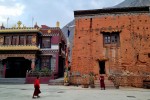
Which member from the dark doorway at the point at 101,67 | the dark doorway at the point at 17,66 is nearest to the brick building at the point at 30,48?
the dark doorway at the point at 17,66

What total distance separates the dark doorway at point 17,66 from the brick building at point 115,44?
11.1 metres

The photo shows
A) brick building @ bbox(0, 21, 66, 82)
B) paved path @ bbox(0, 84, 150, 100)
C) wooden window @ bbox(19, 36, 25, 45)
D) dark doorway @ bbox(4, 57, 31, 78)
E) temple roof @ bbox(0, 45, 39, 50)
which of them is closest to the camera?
paved path @ bbox(0, 84, 150, 100)

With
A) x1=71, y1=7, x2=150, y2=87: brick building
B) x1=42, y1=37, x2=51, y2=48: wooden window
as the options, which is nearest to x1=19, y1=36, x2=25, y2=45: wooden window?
x1=42, y1=37, x2=51, y2=48: wooden window

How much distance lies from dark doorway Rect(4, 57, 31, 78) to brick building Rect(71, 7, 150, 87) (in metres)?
11.1

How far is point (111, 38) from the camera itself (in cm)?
2055

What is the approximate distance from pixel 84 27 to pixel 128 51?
5.78 meters

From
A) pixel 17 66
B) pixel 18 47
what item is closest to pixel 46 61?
pixel 18 47

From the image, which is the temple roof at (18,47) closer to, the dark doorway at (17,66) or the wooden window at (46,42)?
the wooden window at (46,42)

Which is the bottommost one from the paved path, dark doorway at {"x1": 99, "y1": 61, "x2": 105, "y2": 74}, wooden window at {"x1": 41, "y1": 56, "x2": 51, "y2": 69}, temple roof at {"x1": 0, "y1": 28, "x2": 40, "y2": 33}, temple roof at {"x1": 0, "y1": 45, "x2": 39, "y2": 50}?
the paved path

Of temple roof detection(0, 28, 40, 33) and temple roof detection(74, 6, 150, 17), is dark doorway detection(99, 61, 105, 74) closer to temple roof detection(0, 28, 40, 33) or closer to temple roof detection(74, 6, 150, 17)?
temple roof detection(74, 6, 150, 17)

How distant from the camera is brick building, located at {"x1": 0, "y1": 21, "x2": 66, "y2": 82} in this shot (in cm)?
2584

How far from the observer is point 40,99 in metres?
10.4

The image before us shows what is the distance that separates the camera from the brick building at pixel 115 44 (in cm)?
1952

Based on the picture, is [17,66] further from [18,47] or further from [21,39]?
[21,39]
